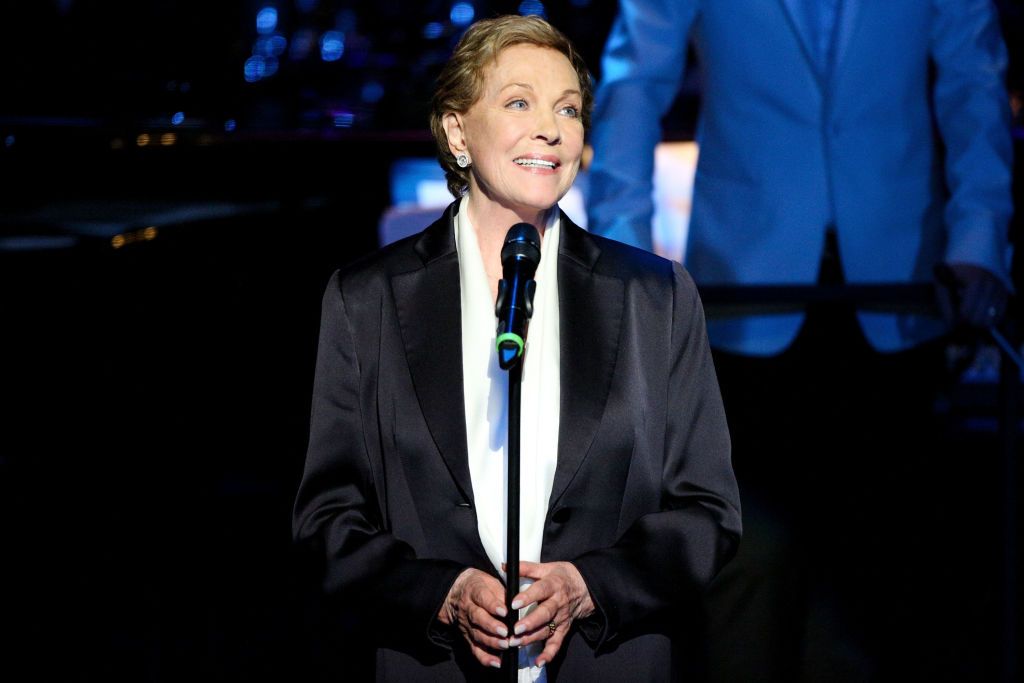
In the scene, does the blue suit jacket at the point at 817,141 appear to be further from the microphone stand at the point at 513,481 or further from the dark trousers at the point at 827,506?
the microphone stand at the point at 513,481

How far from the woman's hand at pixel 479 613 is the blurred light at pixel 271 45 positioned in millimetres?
4242

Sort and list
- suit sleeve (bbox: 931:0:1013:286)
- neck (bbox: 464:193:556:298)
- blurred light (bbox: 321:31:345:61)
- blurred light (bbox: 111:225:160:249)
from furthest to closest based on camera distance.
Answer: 1. blurred light (bbox: 321:31:345:61)
2. blurred light (bbox: 111:225:160:249)
3. suit sleeve (bbox: 931:0:1013:286)
4. neck (bbox: 464:193:556:298)

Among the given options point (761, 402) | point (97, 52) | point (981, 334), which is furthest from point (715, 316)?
point (97, 52)

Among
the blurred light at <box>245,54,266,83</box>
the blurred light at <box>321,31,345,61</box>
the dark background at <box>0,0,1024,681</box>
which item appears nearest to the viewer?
the dark background at <box>0,0,1024,681</box>

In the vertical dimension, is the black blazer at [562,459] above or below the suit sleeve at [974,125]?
below

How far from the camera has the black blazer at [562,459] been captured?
164 cm

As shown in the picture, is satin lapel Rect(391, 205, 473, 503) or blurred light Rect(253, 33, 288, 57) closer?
satin lapel Rect(391, 205, 473, 503)

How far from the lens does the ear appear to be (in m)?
1.75

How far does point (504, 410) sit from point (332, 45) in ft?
13.8

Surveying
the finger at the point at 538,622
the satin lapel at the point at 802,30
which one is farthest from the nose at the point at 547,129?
the satin lapel at the point at 802,30

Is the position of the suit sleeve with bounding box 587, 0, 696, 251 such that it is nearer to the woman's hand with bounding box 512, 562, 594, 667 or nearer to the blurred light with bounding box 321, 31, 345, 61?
the woman's hand with bounding box 512, 562, 594, 667

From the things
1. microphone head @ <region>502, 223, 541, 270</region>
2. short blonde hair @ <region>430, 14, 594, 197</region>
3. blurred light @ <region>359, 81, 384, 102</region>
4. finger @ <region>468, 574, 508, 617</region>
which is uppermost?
blurred light @ <region>359, 81, 384, 102</region>

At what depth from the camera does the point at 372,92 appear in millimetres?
5121

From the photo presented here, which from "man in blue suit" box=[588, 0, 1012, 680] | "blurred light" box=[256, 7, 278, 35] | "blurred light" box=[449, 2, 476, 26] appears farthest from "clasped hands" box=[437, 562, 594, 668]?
"blurred light" box=[256, 7, 278, 35]
